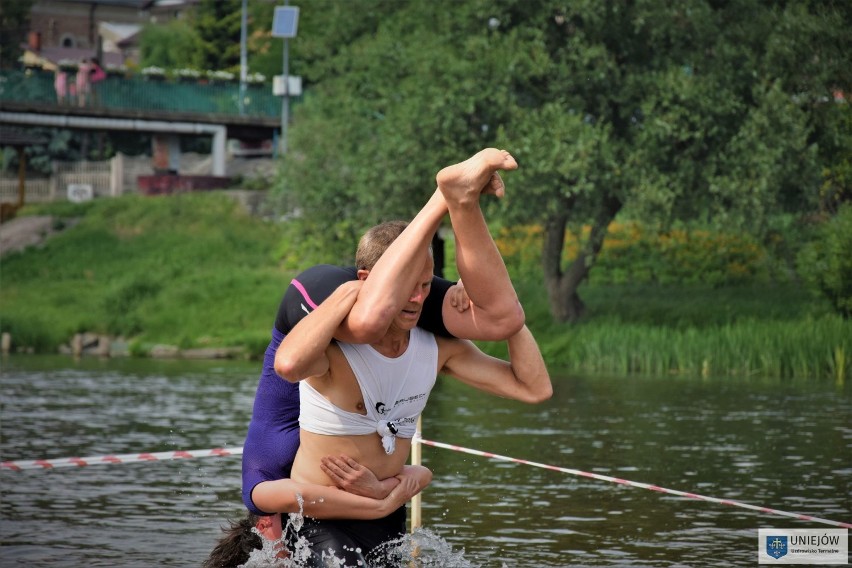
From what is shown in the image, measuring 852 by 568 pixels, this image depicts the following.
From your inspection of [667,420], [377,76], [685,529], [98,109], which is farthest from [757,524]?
[98,109]

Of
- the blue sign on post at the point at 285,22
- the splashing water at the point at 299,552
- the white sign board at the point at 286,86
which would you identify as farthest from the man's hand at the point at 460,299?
the blue sign on post at the point at 285,22

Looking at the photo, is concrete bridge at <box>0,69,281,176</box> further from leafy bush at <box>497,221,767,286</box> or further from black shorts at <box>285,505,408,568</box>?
black shorts at <box>285,505,408,568</box>

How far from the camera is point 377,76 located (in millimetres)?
35438

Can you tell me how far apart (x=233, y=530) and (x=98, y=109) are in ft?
163

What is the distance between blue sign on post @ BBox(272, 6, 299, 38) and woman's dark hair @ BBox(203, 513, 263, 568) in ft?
167

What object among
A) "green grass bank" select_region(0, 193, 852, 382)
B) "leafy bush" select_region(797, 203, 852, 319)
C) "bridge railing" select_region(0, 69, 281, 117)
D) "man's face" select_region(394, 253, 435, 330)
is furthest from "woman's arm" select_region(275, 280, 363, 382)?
"bridge railing" select_region(0, 69, 281, 117)

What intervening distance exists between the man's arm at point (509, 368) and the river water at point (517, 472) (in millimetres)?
1352

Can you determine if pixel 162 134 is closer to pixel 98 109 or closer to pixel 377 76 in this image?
pixel 98 109

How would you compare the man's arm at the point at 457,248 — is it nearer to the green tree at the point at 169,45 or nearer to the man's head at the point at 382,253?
the man's head at the point at 382,253

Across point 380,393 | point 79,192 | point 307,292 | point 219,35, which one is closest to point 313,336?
point 307,292

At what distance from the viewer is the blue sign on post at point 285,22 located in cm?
5722

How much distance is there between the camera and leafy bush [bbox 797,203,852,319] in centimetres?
3053

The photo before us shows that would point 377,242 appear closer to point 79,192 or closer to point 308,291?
point 308,291

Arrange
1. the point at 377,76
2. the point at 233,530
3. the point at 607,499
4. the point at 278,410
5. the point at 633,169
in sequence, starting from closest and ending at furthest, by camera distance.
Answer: the point at 278,410 < the point at 233,530 < the point at 607,499 < the point at 633,169 < the point at 377,76
